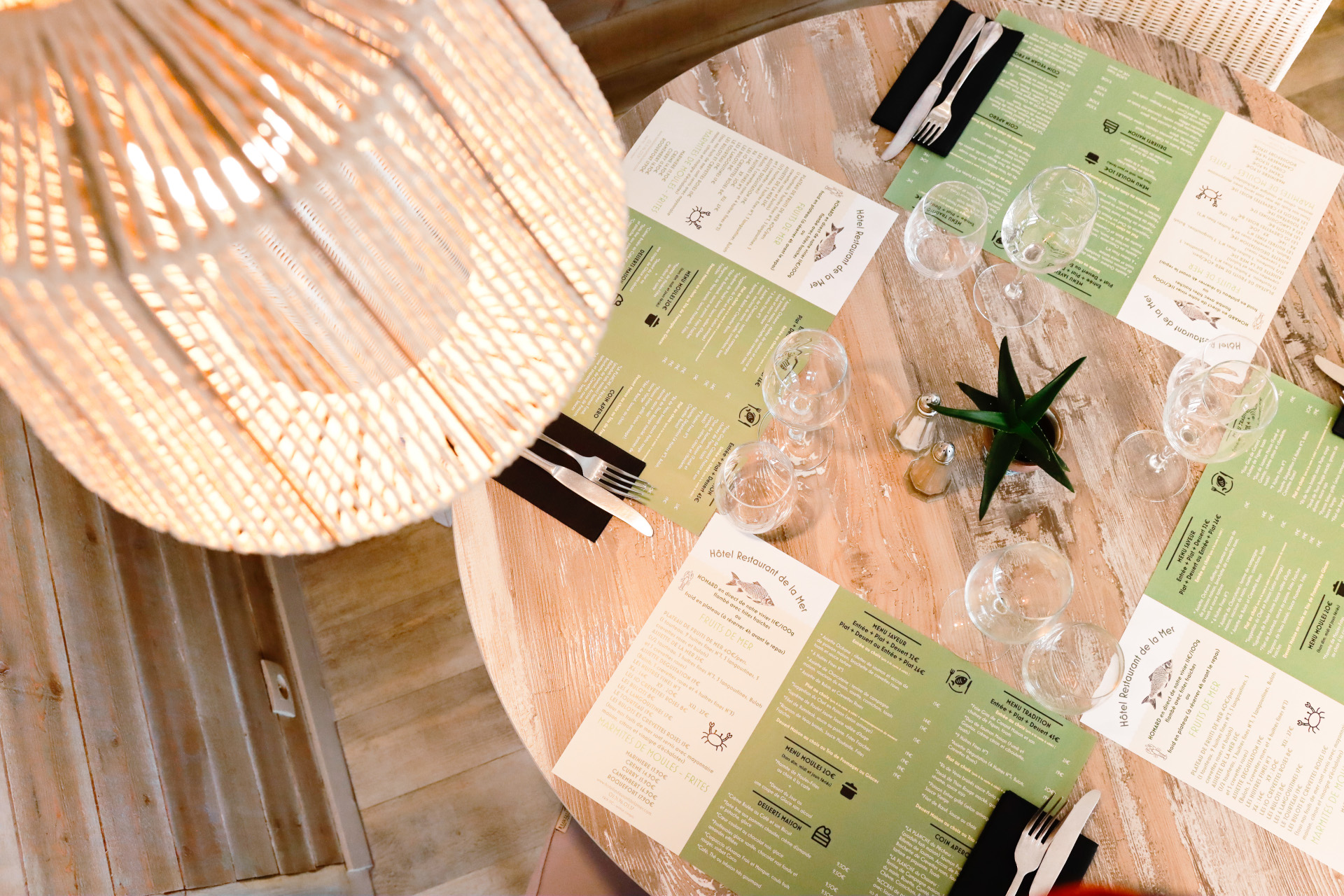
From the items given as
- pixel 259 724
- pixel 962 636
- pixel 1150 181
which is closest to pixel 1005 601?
pixel 962 636

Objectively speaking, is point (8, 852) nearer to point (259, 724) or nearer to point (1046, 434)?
point (259, 724)

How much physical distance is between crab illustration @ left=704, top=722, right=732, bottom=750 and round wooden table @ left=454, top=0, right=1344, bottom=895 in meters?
0.15

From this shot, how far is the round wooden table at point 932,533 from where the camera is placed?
106 cm

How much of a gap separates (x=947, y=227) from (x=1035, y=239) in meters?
0.13

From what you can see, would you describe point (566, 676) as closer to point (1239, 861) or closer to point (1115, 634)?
point (1115, 634)

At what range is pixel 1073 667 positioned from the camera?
41.9 inches

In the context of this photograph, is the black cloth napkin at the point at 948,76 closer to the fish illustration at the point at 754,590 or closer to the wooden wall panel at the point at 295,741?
the fish illustration at the point at 754,590

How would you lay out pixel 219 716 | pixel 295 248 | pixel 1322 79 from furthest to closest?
1. pixel 1322 79
2. pixel 219 716
3. pixel 295 248

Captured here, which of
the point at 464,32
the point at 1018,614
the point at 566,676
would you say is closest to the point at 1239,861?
the point at 1018,614

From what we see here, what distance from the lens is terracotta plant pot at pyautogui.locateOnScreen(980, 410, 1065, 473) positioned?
113 cm

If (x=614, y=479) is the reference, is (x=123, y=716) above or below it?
below

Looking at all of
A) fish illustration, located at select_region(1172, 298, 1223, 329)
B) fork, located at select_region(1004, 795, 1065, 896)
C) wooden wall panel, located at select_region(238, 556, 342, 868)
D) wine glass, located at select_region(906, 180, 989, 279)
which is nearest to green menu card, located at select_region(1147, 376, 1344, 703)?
fish illustration, located at select_region(1172, 298, 1223, 329)

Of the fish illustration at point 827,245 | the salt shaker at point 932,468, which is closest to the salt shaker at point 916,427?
the salt shaker at point 932,468

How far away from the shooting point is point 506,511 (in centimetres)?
121
